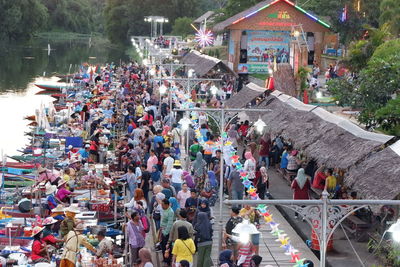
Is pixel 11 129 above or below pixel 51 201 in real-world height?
below

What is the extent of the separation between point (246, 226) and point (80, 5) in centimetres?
12592

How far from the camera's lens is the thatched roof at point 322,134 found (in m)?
17.8

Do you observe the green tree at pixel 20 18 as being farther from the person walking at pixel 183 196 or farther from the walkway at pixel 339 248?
the person walking at pixel 183 196

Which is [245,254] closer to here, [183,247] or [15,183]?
[183,247]

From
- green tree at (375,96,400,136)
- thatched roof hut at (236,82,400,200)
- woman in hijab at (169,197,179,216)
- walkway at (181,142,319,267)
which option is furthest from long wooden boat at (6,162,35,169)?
green tree at (375,96,400,136)

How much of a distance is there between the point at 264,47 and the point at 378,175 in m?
35.3

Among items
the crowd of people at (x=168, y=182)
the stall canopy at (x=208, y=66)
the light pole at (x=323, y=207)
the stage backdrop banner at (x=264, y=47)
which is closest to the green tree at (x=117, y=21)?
the stage backdrop banner at (x=264, y=47)

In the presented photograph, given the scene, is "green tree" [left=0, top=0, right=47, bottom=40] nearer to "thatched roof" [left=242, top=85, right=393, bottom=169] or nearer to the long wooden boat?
the long wooden boat

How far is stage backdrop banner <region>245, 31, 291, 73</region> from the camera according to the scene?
50031mm

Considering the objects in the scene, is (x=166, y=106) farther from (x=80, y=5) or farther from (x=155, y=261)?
(x=80, y=5)

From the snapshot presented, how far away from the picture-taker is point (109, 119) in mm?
32031

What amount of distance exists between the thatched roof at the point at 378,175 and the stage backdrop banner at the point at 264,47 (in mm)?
33415

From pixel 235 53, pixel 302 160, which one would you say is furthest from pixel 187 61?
pixel 302 160

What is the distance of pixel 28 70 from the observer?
85375mm
